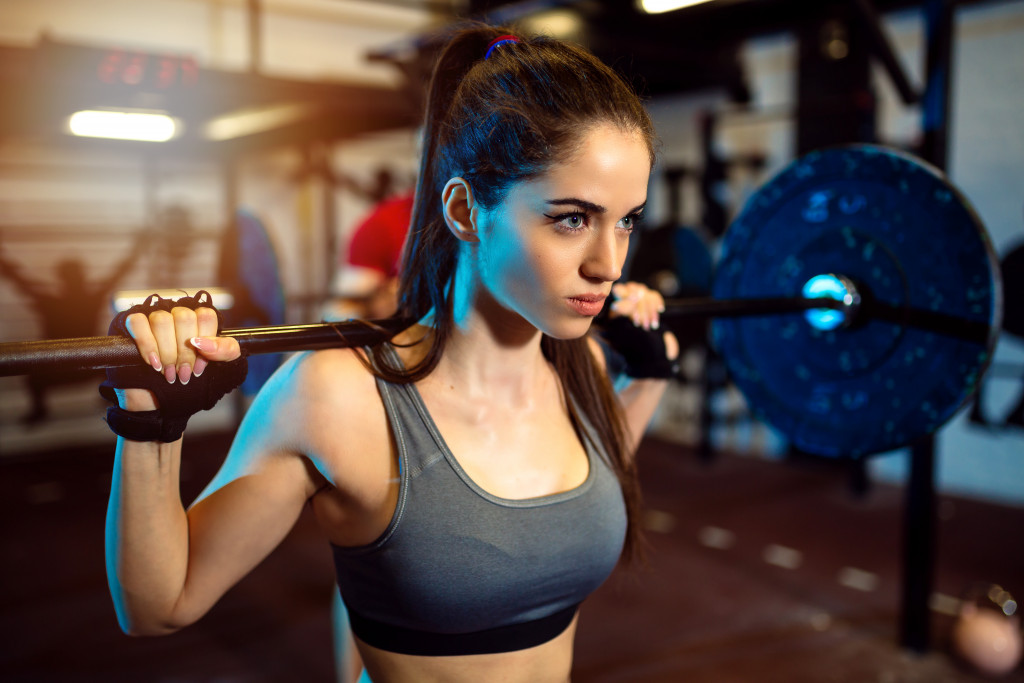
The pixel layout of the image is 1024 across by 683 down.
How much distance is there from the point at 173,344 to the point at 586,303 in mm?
496

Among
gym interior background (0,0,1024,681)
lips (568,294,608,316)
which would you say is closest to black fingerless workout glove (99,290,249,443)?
lips (568,294,608,316)

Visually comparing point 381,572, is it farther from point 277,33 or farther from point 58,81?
point 277,33

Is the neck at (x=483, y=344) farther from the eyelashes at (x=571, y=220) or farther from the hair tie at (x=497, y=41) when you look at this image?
the hair tie at (x=497, y=41)

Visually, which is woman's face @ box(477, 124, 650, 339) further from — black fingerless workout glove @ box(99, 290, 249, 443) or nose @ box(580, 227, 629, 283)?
black fingerless workout glove @ box(99, 290, 249, 443)

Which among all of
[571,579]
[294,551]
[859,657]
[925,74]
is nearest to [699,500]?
[859,657]

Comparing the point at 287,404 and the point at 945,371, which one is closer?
the point at 287,404

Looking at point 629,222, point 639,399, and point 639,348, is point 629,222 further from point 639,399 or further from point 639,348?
point 639,399

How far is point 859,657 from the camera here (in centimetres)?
293

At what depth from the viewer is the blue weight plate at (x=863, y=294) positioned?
1489 millimetres

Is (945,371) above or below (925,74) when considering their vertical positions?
below

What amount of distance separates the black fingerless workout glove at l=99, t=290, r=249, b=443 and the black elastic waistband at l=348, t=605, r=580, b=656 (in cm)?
40

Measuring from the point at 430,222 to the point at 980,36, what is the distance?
531 centimetres

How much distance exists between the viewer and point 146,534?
2.92 ft

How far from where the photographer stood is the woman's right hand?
0.84 meters
